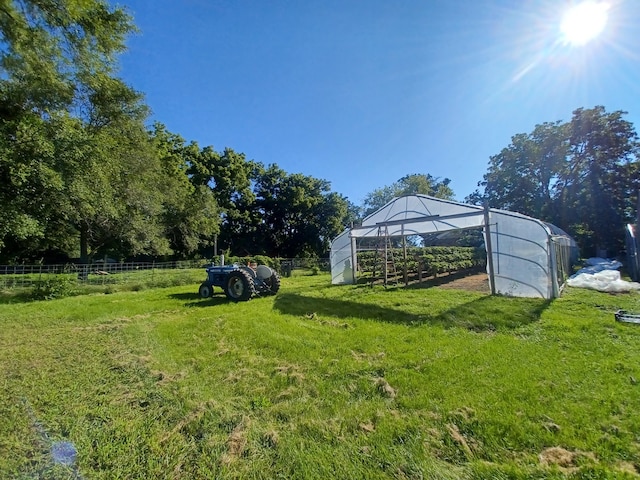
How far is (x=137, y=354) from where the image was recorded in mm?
4066

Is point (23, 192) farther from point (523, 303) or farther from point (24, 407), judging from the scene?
point (523, 303)

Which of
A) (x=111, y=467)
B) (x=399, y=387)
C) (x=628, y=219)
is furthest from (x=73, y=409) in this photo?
(x=628, y=219)

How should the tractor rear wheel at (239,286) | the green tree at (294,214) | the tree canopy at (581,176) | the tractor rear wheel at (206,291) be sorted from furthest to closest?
the green tree at (294,214) < the tree canopy at (581,176) < the tractor rear wheel at (206,291) < the tractor rear wheel at (239,286)

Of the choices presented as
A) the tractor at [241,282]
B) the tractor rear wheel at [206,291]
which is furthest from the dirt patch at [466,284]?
the tractor rear wheel at [206,291]

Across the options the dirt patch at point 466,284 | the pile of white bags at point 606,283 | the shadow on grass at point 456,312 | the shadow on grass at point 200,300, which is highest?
the pile of white bags at point 606,283

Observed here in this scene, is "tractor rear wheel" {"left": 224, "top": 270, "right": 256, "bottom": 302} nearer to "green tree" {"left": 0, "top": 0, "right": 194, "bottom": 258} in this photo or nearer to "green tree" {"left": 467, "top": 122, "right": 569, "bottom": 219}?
"green tree" {"left": 0, "top": 0, "right": 194, "bottom": 258}

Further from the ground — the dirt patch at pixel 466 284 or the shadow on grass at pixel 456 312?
the dirt patch at pixel 466 284

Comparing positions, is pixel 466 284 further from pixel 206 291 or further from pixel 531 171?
pixel 531 171

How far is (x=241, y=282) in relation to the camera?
853 cm

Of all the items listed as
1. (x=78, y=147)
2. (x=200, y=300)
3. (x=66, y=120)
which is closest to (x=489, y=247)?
(x=200, y=300)

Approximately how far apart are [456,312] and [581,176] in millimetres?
29074

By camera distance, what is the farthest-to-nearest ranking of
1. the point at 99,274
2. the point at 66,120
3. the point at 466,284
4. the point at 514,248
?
the point at 99,274 < the point at 466,284 < the point at 66,120 < the point at 514,248

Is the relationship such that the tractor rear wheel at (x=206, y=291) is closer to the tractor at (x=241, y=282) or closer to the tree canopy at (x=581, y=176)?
the tractor at (x=241, y=282)

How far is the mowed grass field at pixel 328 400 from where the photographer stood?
6.22 ft
